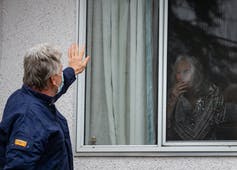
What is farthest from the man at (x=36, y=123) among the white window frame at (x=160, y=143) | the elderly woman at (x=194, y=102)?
the elderly woman at (x=194, y=102)

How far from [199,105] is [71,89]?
1.16m

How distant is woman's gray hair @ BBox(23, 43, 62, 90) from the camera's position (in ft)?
9.83

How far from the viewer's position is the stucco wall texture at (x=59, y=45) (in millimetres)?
4543

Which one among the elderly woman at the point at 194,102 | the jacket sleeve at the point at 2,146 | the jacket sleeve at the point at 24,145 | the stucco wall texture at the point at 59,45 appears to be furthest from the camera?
the elderly woman at the point at 194,102

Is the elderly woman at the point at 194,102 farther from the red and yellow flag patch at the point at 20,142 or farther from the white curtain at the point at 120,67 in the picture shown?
the red and yellow flag patch at the point at 20,142

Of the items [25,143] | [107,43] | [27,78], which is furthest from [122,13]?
[25,143]

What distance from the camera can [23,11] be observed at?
4.58 meters

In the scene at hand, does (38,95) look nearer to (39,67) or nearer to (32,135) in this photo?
(39,67)

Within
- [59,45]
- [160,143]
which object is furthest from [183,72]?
[59,45]

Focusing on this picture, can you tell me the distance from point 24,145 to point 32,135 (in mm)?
73

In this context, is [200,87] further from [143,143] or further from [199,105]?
[143,143]

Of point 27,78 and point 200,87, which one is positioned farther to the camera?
point 200,87

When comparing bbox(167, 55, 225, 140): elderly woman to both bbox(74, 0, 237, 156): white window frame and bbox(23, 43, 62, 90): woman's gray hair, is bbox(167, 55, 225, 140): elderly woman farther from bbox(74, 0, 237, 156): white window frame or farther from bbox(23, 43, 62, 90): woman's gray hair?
bbox(23, 43, 62, 90): woman's gray hair

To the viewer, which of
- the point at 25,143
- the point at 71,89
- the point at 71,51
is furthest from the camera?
the point at 71,89
